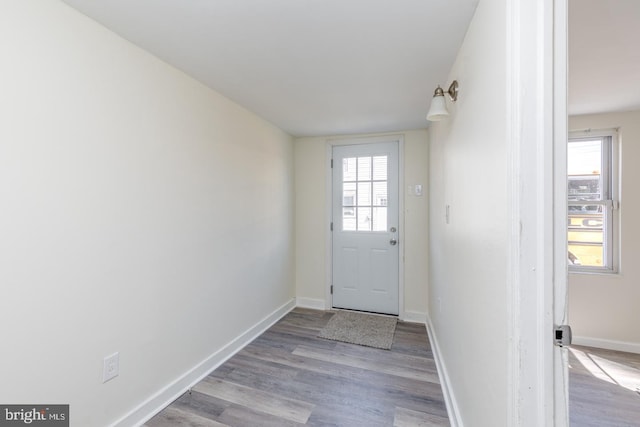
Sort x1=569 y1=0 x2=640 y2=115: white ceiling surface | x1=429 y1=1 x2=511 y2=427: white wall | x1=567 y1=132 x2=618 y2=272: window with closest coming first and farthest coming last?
x1=429 y1=1 x2=511 y2=427: white wall
x1=569 y1=0 x2=640 y2=115: white ceiling surface
x1=567 y1=132 x2=618 y2=272: window

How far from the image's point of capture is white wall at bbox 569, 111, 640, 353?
8.23 ft

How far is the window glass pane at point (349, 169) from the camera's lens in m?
3.55

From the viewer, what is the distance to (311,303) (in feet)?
12.1

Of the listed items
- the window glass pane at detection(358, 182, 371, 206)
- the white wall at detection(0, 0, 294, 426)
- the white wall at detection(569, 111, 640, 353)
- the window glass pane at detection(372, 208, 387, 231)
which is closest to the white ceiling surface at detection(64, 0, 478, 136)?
the white wall at detection(0, 0, 294, 426)

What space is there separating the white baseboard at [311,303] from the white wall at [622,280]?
8.78 ft

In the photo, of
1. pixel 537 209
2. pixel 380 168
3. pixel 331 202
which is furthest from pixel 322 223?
pixel 537 209

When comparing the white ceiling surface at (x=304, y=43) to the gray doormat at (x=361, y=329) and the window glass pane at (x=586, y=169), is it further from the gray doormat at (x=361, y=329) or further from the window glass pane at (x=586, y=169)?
the gray doormat at (x=361, y=329)

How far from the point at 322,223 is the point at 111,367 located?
2.53 metres

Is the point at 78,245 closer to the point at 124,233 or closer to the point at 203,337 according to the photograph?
the point at 124,233

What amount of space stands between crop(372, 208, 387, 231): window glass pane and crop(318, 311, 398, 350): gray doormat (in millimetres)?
1083

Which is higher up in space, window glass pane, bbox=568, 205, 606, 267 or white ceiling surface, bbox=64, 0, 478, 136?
white ceiling surface, bbox=64, 0, 478, 136

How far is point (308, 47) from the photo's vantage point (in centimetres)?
162

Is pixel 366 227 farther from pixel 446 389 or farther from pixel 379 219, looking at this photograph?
pixel 446 389

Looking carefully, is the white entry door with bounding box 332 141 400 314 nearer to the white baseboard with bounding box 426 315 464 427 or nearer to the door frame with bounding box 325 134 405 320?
the door frame with bounding box 325 134 405 320
